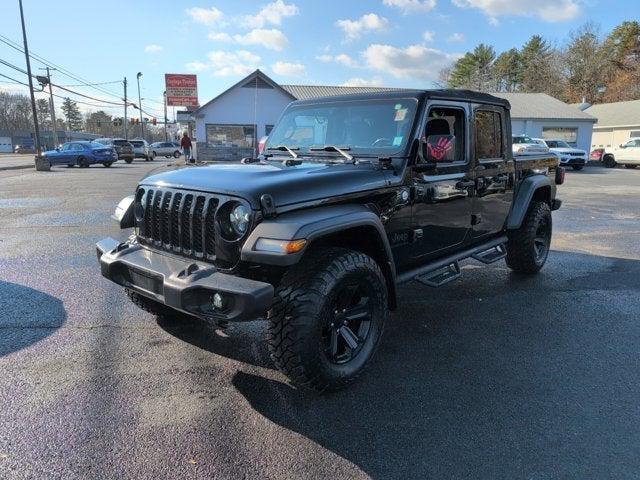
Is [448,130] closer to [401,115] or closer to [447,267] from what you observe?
[401,115]

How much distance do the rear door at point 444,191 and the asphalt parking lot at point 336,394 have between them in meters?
0.78

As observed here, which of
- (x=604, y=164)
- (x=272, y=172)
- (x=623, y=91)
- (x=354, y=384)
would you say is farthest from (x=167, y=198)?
(x=623, y=91)

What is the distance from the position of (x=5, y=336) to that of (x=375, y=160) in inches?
129

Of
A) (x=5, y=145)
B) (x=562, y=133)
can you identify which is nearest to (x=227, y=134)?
(x=562, y=133)

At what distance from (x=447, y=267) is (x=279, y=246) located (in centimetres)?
221

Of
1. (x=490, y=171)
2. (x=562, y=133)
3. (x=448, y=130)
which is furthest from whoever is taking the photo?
(x=562, y=133)

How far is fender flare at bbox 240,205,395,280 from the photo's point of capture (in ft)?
9.04

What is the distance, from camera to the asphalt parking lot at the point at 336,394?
8.32ft

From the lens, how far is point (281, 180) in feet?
10.1

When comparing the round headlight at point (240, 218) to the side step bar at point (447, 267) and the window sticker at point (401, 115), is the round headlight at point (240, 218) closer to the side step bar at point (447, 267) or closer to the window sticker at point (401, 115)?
the side step bar at point (447, 267)

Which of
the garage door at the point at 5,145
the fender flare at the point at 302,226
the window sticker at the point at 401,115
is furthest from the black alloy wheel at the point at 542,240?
the garage door at the point at 5,145

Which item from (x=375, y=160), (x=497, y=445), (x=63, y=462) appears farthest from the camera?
(x=375, y=160)

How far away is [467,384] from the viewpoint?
335 cm

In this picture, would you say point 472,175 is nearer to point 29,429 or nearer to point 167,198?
point 167,198
